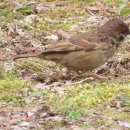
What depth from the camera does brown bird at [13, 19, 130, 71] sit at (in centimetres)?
941

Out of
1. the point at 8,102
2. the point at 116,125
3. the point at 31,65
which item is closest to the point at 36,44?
the point at 31,65

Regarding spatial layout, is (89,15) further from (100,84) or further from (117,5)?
(100,84)

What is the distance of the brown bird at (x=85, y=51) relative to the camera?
9406 mm

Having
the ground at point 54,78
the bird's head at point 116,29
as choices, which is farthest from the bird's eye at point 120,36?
the ground at point 54,78

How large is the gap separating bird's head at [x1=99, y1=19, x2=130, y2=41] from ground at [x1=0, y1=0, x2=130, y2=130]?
469mm

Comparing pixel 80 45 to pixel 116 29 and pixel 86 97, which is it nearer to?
pixel 116 29

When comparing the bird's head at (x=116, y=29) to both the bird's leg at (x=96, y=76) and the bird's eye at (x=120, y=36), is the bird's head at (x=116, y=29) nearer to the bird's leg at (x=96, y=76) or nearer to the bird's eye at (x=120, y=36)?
Result: the bird's eye at (x=120, y=36)

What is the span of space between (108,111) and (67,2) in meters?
5.33

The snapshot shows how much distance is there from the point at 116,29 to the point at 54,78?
41.8 inches

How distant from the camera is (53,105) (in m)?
7.91

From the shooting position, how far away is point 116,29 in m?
9.68

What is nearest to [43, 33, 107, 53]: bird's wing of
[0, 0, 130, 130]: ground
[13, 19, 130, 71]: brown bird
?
[13, 19, 130, 71]: brown bird

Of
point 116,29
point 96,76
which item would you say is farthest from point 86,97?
point 116,29

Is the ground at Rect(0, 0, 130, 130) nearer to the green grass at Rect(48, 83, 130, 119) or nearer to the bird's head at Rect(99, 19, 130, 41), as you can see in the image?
the green grass at Rect(48, 83, 130, 119)
